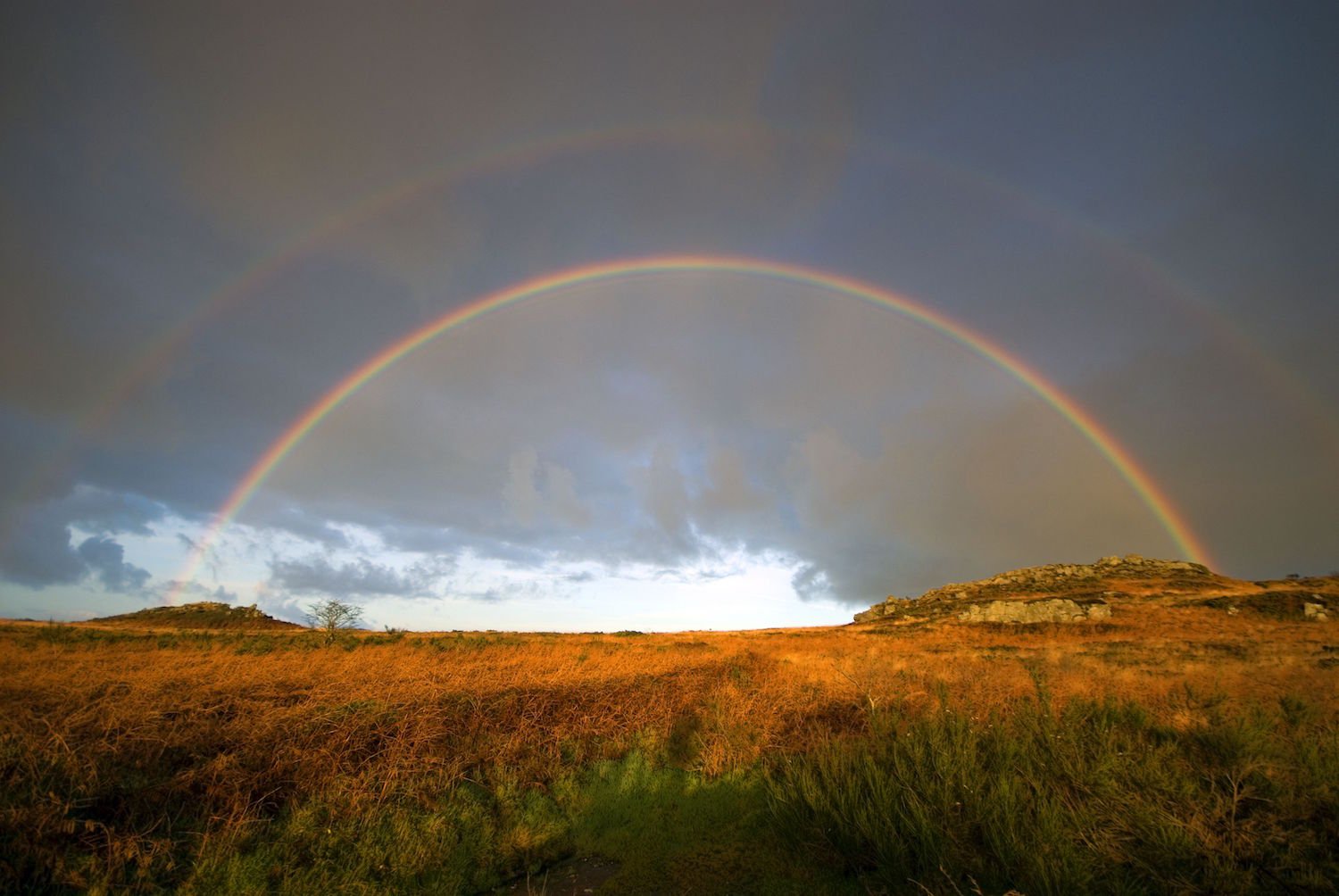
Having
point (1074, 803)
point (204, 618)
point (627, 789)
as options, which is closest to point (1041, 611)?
point (627, 789)

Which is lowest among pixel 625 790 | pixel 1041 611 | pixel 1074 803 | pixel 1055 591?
pixel 625 790

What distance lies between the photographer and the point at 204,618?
7756 centimetres

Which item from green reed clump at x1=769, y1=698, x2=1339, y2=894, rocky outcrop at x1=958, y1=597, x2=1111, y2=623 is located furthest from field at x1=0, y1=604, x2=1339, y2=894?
rocky outcrop at x1=958, y1=597, x2=1111, y2=623

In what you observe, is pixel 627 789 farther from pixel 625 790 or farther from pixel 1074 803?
pixel 1074 803

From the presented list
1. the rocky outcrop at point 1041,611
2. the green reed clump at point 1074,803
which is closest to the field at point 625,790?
the green reed clump at point 1074,803

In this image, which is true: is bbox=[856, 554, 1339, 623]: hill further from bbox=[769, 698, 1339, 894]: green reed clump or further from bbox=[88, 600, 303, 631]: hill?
bbox=[88, 600, 303, 631]: hill

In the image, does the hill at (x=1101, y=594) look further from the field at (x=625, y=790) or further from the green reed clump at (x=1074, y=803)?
the green reed clump at (x=1074, y=803)

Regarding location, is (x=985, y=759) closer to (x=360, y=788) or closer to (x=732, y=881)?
(x=732, y=881)

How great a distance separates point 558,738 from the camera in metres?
11.5

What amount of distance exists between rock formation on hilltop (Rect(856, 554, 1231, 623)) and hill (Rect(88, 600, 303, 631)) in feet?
241

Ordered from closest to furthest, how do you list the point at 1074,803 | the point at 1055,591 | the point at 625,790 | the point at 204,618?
the point at 1074,803
the point at 625,790
the point at 1055,591
the point at 204,618

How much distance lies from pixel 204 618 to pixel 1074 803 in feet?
319

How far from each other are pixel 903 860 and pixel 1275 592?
61.3 m

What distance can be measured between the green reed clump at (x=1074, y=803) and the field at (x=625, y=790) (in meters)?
0.04
